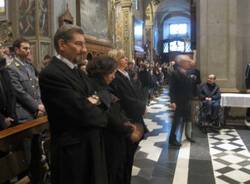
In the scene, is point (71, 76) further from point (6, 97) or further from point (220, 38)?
point (220, 38)

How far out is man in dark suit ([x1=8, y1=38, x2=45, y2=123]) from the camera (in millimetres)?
4086

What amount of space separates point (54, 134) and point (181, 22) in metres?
37.5

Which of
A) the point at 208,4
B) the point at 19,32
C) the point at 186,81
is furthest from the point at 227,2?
the point at 19,32

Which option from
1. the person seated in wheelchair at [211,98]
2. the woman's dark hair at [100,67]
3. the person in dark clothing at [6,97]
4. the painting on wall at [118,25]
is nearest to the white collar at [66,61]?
the woman's dark hair at [100,67]

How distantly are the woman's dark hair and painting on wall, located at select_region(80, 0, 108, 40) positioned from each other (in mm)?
7077

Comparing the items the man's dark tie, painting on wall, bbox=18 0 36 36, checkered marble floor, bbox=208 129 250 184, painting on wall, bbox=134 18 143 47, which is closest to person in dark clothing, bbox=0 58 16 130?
the man's dark tie

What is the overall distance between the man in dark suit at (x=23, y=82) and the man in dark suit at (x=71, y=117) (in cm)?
194

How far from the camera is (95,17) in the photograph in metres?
11.3

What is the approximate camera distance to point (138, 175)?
→ 4617mm

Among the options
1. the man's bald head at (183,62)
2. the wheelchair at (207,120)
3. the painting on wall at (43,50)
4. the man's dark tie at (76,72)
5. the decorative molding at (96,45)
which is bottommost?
the wheelchair at (207,120)

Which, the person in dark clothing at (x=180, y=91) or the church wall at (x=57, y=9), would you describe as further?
the church wall at (x=57, y=9)

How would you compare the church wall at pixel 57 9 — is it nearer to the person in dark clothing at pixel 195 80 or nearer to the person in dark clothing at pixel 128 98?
the person in dark clothing at pixel 195 80

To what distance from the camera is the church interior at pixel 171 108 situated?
Result: 3.26m

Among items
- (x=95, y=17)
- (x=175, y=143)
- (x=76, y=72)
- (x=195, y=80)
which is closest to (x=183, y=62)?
(x=175, y=143)
